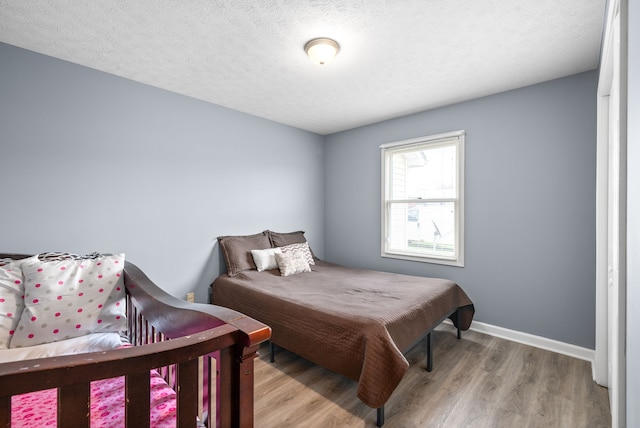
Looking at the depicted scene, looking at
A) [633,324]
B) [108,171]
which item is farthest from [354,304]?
[108,171]

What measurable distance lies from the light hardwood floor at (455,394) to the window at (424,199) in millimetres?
1138

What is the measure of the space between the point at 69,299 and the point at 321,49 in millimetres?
2242

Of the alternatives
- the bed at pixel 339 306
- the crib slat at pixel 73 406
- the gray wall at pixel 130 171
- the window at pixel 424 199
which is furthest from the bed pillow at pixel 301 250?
the crib slat at pixel 73 406

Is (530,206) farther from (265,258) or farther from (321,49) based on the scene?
(265,258)

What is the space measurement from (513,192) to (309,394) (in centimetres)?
264

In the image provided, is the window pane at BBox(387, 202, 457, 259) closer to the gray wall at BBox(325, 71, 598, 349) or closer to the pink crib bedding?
the gray wall at BBox(325, 71, 598, 349)

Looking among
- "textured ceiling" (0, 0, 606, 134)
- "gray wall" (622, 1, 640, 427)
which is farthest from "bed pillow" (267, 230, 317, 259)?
"gray wall" (622, 1, 640, 427)

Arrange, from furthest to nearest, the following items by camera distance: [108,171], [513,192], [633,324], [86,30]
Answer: [513,192] → [108,171] → [86,30] → [633,324]

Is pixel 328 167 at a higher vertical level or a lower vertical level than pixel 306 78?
lower

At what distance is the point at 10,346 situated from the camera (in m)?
1.50

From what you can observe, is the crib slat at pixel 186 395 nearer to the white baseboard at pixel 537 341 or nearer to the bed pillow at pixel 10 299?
the bed pillow at pixel 10 299

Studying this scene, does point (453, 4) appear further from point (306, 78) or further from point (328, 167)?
point (328, 167)

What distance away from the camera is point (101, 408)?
1062mm

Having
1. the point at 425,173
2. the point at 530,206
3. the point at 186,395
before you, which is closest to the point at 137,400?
the point at 186,395
